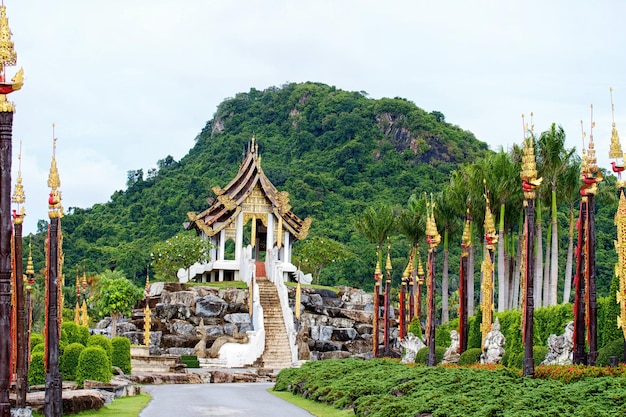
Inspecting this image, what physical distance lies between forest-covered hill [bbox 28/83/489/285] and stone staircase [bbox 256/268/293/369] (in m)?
20.3

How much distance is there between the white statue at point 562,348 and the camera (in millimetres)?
20922

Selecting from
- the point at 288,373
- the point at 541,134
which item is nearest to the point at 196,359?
the point at 288,373

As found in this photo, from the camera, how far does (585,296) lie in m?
20.1

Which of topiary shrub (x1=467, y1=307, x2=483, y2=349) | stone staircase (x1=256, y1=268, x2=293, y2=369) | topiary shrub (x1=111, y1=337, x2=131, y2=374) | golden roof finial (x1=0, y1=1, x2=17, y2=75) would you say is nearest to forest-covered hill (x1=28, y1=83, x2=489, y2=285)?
stone staircase (x1=256, y1=268, x2=293, y2=369)

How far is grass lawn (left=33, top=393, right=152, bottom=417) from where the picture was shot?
19.5 meters

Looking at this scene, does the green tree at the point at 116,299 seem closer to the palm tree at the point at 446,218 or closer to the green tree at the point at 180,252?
the green tree at the point at 180,252

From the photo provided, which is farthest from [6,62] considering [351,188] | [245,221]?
[351,188]

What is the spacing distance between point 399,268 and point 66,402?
170 ft

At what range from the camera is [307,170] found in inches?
3674

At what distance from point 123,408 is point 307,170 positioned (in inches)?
2850

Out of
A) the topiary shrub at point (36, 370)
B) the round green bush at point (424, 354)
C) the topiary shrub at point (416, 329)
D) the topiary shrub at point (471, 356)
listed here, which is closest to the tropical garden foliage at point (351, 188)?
the topiary shrub at point (416, 329)

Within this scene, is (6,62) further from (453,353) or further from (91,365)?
(453,353)

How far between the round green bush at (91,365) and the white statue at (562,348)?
457 inches

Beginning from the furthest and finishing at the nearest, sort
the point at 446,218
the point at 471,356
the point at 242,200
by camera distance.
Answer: the point at 242,200 → the point at 446,218 → the point at 471,356
